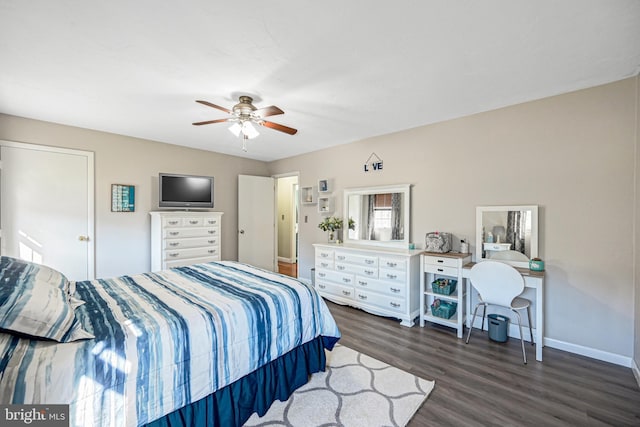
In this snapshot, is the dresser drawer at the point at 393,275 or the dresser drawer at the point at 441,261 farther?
the dresser drawer at the point at 393,275

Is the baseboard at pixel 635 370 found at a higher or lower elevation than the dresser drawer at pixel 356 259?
lower

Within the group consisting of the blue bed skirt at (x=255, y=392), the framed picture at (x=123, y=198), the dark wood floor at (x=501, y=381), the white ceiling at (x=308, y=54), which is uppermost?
A: the white ceiling at (x=308, y=54)

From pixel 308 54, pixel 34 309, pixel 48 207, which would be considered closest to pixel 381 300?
pixel 308 54

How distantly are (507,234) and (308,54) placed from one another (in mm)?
2639

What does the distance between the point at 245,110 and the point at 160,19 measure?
1.03m

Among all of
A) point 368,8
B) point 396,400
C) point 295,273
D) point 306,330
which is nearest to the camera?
point 368,8

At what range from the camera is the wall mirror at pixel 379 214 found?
11.9 feet

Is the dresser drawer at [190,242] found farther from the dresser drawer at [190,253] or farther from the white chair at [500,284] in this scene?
the white chair at [500,284]

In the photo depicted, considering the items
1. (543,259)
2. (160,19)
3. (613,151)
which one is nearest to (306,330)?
(160,19)

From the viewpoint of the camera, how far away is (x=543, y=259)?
265cm

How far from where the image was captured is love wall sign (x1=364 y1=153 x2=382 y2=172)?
3.92 metres

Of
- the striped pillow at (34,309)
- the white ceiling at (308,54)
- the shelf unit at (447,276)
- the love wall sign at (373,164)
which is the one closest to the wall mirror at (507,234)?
the shelf unit at (447,276)

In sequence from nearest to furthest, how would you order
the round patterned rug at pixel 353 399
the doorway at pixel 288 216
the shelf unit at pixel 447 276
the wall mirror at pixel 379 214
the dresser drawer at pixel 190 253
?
the round patterned rug at pixel 353 399 < the shelf unit at pixel 447 276 < the wall mirror at pixel 379 214 < the dresser drawer at pixel 190 253 < the doorway at pixel 288 216

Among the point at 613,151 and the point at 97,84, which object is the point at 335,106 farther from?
the point at 613,151
